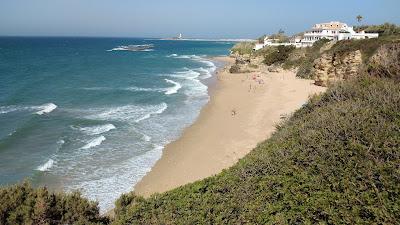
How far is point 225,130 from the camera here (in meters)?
27.4

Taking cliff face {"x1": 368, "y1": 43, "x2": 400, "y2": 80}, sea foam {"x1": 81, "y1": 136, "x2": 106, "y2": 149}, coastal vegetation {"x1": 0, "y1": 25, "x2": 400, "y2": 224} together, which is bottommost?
sea foam {"x1": 81, "y1": 136, "x2": 106, "y2": 149}

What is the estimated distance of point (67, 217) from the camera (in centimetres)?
1027

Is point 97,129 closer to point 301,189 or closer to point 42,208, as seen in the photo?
point 42,208

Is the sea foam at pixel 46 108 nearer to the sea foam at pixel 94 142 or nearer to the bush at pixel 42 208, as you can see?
the sea foam at pixel 94 142

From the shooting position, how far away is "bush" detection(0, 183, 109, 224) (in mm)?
9594

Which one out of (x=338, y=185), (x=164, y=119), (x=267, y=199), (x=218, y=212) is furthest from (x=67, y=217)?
(x=164, y=119)

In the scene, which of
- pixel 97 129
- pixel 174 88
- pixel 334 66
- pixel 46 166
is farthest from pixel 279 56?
pixel 46 166

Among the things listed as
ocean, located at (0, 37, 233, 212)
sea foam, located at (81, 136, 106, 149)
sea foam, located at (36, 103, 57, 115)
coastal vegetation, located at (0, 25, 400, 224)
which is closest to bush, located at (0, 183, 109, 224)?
coastal vegetation, located at (0, 25, 400, 224)

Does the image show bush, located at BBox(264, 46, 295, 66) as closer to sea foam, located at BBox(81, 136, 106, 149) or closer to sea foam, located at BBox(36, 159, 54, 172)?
sea foam, located at BBox(81, 136, 106, 149)

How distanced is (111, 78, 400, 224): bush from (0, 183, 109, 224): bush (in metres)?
0.95

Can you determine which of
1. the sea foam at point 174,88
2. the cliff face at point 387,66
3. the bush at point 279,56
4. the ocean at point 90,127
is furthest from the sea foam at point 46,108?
the bush at point 279,56

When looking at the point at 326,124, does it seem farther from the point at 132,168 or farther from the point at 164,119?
the point at 164,119

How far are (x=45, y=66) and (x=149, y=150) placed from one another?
173ft

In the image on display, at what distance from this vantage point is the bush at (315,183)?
714cm
